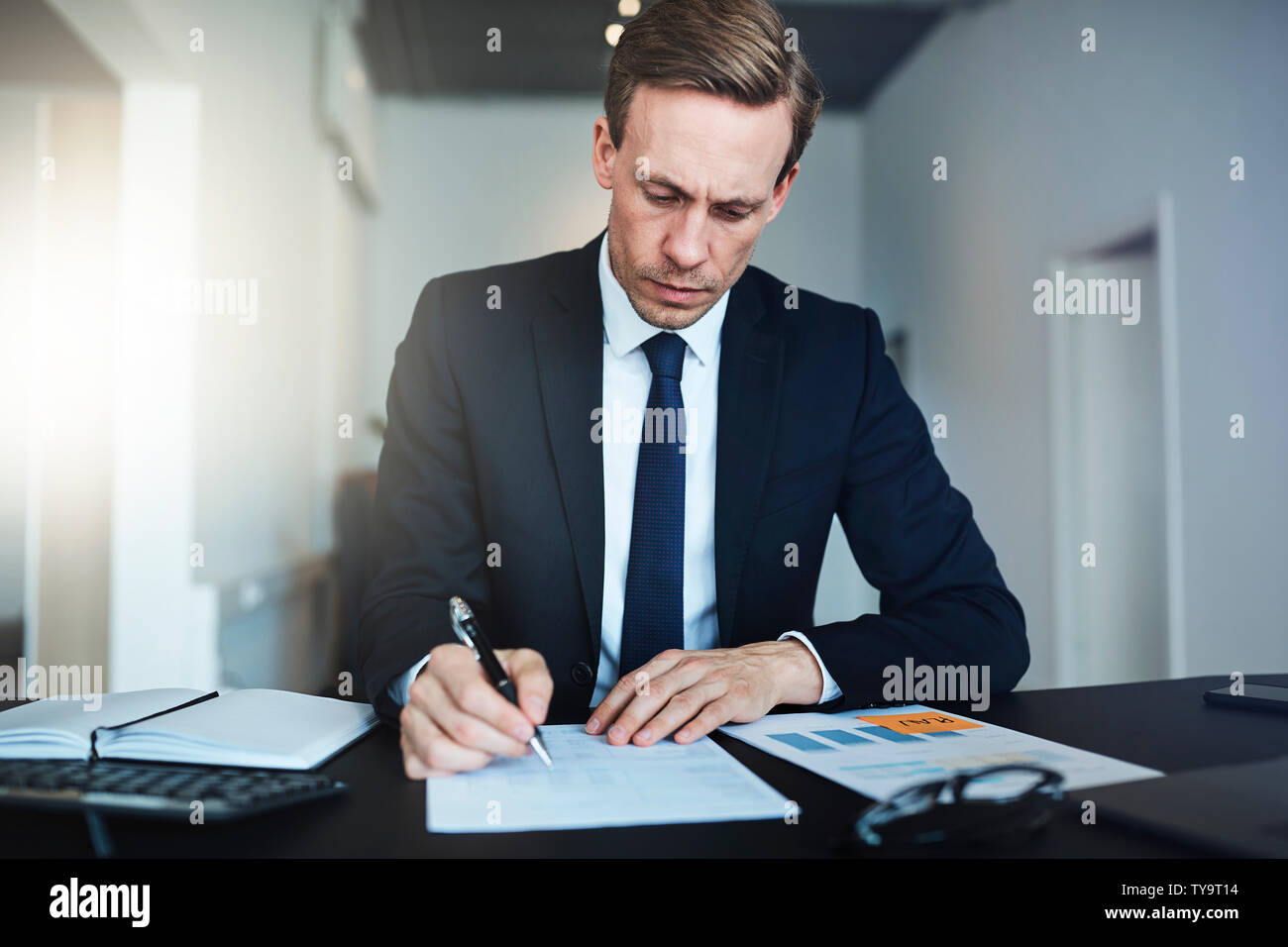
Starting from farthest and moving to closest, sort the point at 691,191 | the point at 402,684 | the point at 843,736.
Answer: the point at 691,191, the point at 402,684, the point at 843,736

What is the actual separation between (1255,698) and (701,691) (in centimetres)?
75

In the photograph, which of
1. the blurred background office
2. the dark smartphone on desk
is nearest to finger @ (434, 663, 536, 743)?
the dark smartphone on desk

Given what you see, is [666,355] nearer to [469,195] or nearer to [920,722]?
[920,722]

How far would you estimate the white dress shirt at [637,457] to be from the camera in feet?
4.89

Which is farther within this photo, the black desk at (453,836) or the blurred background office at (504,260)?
the blurred background office at (504,260)

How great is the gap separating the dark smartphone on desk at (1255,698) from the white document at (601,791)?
2.40 ft

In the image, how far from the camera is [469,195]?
627 centimetres

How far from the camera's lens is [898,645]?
1227mm

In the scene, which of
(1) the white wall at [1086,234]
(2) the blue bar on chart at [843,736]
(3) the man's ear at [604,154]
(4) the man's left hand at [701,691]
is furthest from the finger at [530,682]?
(1) the white wall at [1086,234]

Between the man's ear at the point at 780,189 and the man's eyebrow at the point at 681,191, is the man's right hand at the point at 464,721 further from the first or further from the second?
the man's ear at the point at 780,189

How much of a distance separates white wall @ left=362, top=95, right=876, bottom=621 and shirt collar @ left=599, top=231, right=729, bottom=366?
472 cm

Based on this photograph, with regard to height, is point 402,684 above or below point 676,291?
below

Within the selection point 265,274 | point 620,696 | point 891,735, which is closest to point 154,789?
point 620,696
